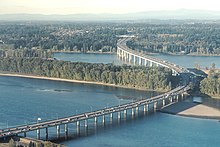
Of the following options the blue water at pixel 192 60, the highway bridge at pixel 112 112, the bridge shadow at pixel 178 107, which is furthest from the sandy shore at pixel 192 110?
the blue water at pixel 192 60

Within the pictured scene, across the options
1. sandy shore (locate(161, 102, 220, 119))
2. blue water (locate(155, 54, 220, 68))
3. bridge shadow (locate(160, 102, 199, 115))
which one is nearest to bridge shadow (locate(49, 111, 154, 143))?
bridge shadow (locate(160, 102, 199, 115))

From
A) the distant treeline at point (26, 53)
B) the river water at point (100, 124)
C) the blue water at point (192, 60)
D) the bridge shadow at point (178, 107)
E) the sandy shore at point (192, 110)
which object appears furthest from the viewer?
the distant treeline at point (26, 53)

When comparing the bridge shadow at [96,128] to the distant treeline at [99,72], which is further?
the distant treeline at [99,72]

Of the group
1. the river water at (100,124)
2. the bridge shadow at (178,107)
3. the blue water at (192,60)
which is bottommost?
the blue water at (192,60)

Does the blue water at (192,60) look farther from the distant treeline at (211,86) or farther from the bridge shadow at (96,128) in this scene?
the bridge shadow at (96,128)

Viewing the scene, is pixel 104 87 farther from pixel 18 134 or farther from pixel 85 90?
pixel 18 134

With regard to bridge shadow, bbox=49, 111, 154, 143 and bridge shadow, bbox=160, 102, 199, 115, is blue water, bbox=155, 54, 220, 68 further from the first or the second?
bridge shadow, bbox=49, 111, 154, 143

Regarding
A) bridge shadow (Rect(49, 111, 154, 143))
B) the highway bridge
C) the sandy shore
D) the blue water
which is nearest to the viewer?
the highway bridge
